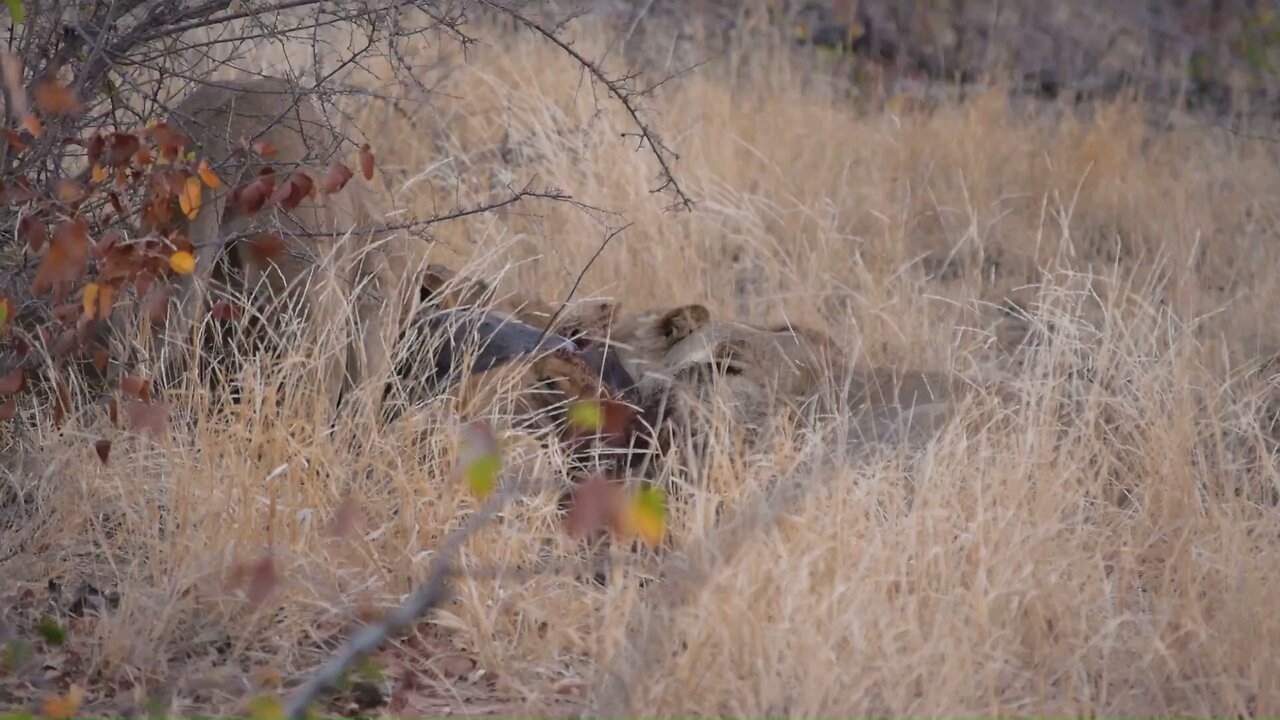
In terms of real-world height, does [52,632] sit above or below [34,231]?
below

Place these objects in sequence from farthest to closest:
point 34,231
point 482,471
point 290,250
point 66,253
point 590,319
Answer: point 590,319, point 290,250, point 34,231, point 66,253, point 482,471

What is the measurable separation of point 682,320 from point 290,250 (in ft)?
5.30

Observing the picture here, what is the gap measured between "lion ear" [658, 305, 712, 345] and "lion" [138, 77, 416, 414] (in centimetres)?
96

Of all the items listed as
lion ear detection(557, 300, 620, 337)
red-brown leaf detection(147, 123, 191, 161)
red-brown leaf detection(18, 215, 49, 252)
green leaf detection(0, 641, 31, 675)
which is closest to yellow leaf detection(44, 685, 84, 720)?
green leaf detection(0, 641, 31, 675)

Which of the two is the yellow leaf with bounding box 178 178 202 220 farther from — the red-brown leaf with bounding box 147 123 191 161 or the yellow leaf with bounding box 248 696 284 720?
the yellow leaf with bounding box 248 696 284 720

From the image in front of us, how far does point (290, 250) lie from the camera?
4.14 meters

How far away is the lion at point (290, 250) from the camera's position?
4281 mm

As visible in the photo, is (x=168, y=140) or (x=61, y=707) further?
(x=168, y=140)

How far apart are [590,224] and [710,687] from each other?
13.5 ft

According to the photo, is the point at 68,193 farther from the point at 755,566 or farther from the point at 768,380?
the point at 768,380

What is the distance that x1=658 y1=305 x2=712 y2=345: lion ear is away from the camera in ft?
17.3

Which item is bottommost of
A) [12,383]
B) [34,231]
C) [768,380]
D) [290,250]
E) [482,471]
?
[768,380]

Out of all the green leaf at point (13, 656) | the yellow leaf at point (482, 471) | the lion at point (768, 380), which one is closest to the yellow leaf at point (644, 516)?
the yellow leaf at point (482, 471)

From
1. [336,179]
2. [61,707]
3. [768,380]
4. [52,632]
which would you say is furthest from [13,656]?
[768,380]
